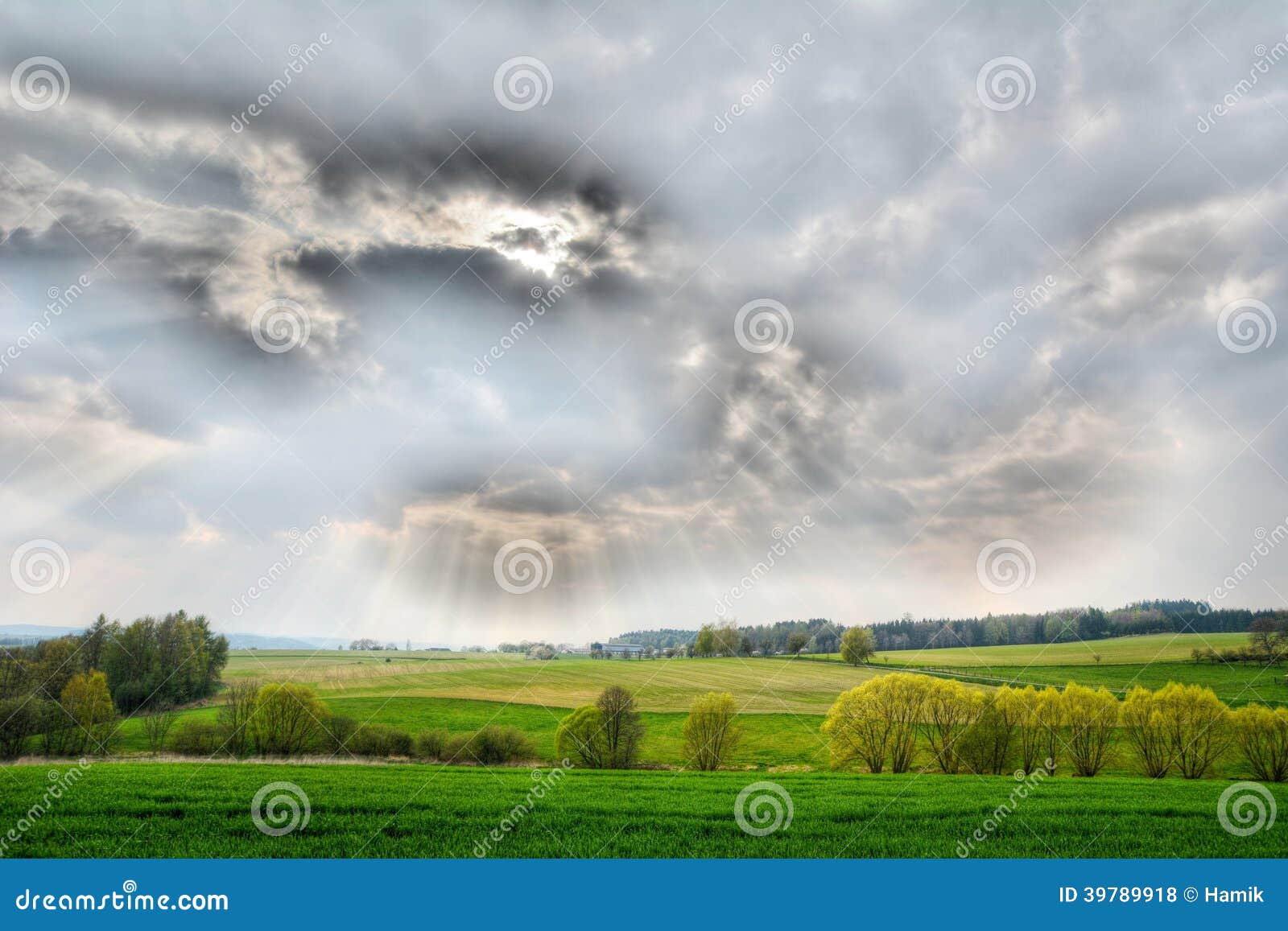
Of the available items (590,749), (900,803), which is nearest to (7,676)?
(590,749)

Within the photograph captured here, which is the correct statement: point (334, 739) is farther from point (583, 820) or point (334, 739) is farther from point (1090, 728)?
point (1090, 728)

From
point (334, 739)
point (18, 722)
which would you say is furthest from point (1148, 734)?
point (18, 722)

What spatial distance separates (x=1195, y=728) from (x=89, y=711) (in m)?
71.0

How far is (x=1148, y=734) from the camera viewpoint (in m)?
33.2

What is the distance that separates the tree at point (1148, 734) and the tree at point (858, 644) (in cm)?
2996

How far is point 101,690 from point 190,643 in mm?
8143

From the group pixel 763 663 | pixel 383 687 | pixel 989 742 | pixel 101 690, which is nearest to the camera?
pixel 989 742

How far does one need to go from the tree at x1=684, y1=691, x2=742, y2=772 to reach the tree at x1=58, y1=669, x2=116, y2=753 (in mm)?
41403

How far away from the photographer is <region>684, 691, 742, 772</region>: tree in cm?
3822

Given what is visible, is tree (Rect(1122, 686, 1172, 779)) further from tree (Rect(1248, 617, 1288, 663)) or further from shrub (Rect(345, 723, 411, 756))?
shrub (Rect(345, 723, 411, 756))

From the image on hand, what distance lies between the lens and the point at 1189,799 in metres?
19.5

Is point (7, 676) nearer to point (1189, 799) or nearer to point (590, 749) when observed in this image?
point (590, 749)

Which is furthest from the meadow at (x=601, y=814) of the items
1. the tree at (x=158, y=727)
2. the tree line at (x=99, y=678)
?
the tree line at (x=99, y=678)

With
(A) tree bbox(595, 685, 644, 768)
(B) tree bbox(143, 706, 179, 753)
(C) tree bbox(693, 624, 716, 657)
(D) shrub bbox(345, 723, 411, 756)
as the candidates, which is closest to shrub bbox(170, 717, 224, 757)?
(B) tree bbox(143, 706, 179, 753)
